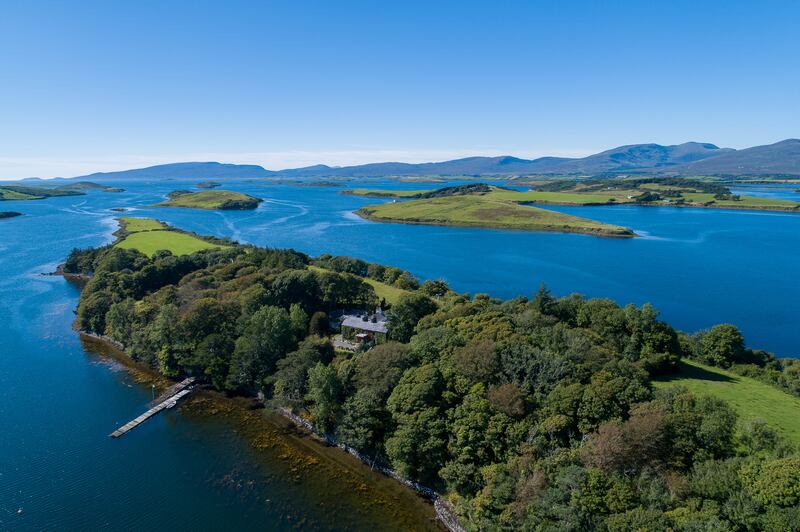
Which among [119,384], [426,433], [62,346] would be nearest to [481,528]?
[426,433]

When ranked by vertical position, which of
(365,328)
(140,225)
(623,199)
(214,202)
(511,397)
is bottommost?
(365,328)

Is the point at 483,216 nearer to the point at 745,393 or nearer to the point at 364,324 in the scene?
the point at 364,324

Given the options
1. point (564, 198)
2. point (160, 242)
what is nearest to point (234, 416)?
point (160, 242)

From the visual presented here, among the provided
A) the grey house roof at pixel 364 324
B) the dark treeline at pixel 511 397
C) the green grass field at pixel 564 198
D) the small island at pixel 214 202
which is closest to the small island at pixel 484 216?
the green grass field at pixel 564 198

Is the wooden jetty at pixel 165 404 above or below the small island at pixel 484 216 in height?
below

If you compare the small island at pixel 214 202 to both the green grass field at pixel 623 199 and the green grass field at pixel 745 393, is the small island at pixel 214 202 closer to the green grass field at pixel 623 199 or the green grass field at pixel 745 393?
the green grass field at pixel 623 199

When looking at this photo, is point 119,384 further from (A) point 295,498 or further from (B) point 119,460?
(A) point 295,498
